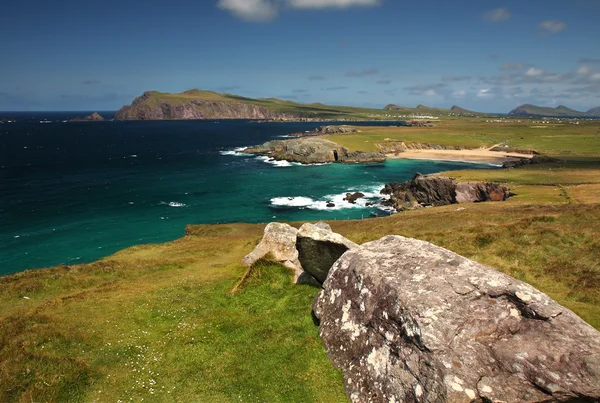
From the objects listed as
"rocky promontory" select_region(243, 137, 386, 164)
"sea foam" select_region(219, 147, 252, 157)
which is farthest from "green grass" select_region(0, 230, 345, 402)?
"sea foam" select_region(219, 147, 252, 157)

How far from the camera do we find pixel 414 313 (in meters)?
13.1

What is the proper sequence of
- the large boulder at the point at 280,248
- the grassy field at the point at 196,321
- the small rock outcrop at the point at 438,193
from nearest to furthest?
the grassy field at the point at 196,321, the large boulder at the point at 280,248, the small rock outcrop at the point at 438,193

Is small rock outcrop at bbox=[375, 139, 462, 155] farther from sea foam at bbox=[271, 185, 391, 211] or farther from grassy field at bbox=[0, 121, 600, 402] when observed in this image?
grassy field at bbox=[0, 121, 600, 402]

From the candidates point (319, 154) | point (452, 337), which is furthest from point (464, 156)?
point (452, 337)

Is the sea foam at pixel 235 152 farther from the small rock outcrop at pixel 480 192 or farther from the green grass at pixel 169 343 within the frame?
the green grass at pixel 169 343

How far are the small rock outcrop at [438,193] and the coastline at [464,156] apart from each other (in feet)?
229

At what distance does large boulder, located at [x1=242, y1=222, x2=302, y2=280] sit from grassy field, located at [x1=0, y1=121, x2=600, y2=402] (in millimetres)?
1102

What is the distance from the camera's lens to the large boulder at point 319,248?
20797 mm

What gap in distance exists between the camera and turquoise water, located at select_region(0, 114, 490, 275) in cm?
6205

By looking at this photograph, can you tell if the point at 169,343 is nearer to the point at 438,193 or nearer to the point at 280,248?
the point at 280,248

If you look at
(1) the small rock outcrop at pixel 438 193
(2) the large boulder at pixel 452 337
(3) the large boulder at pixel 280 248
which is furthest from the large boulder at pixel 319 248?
(1) the small rock outcrop at pixel 438 193

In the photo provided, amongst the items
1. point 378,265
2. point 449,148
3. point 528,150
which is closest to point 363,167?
point 449,148

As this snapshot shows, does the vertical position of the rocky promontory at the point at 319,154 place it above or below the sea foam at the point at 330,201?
above

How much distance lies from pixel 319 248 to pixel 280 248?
613 cm
